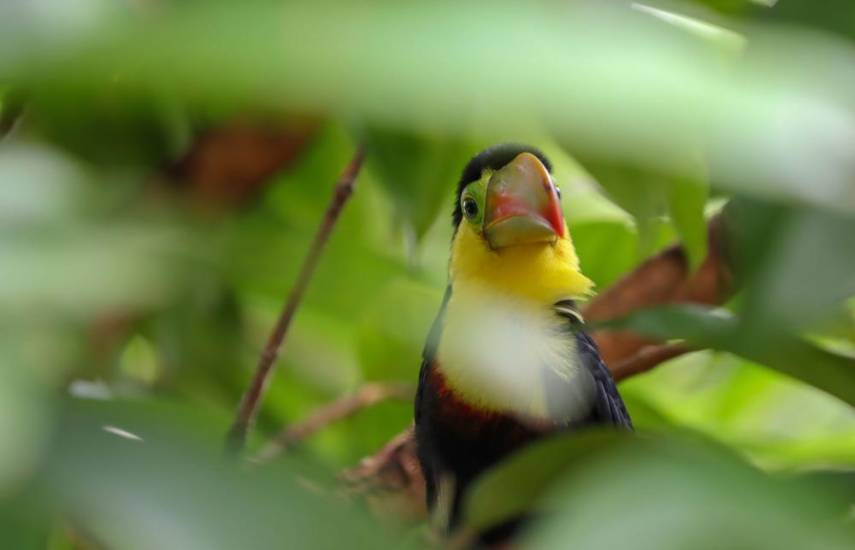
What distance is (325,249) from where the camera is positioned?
142cm

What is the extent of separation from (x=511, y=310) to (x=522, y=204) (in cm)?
16

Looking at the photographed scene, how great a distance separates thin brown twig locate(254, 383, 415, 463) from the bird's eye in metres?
0.28

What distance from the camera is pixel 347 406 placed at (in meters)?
1.51

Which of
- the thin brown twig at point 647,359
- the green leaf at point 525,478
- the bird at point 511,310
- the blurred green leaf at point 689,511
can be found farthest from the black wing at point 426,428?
the blurred green leaf at point 689,511

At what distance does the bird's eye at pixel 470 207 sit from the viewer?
1.36 m

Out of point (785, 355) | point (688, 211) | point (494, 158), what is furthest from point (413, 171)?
point (785, 355)

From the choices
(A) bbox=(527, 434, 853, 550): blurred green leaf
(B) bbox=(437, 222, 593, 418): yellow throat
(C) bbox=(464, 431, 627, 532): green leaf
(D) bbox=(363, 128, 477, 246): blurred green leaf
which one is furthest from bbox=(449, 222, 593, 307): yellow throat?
(A) bbox=(527, 434, 853, 550): blurred green leaf

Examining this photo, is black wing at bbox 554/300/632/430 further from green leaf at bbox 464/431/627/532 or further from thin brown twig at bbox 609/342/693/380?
green leaf at bbox 464/431/627/532

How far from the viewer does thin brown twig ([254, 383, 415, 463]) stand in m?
1.45

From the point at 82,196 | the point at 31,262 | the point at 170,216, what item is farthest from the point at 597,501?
the point at 170,216

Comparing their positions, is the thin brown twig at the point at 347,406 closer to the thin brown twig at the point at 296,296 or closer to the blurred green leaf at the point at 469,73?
the thin brown twig at the point at 296,296

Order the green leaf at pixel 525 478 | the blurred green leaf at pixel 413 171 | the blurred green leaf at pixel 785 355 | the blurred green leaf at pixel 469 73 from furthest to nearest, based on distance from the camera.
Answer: the blurred green leaf at pixel 413 171
the blurred green leaf at pixel 785 355
the green leaf at pixel 525 478
the blurred green leaf at pixel 469 73

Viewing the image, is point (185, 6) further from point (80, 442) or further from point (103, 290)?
point (103, 290)

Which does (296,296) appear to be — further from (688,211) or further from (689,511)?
(689,511)
